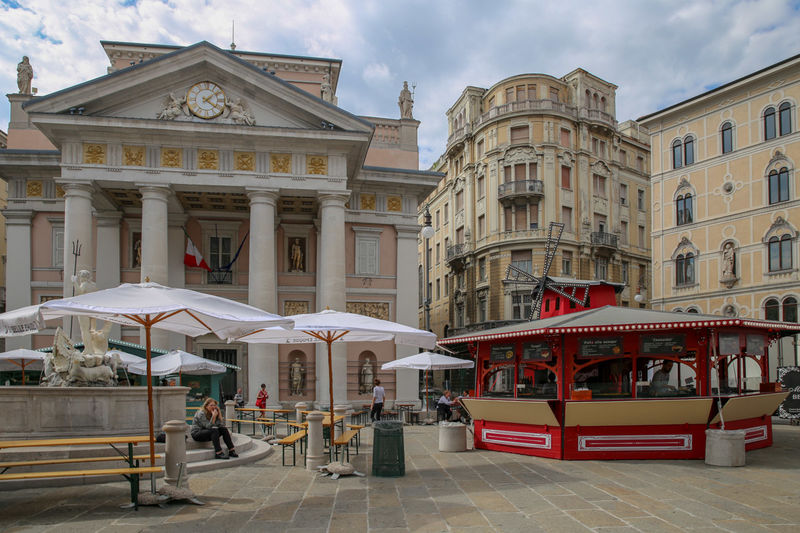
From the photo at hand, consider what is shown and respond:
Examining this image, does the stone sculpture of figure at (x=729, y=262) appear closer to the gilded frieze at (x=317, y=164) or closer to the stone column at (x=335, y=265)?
the stone column at (x=335, y=265)

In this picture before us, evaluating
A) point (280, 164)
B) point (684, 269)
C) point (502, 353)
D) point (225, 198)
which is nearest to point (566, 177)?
point (684, 269)

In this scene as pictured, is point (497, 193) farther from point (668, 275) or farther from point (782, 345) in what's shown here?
point (782, 345)

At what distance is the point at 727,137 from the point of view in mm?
33219

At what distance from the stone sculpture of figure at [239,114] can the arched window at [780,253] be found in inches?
959

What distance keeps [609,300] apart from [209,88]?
1848 centimetres

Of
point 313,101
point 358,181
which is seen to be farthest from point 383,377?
point 313,101

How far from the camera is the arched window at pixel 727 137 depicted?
108 ft

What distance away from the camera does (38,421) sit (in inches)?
454

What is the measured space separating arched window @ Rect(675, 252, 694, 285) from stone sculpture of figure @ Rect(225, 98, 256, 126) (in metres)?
23.4

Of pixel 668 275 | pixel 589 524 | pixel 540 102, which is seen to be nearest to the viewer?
pixel 589 524

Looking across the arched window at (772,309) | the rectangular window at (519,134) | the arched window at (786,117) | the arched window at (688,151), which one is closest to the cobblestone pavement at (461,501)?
the arched window at (772,309)

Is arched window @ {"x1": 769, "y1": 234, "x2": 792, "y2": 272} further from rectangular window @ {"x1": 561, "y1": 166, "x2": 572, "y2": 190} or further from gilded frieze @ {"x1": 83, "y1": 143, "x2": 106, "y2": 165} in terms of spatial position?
gilded frieze @ {"x1": 83, "y1": 143, "x2": 106, "y2": 165}

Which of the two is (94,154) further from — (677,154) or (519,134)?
(677,154)

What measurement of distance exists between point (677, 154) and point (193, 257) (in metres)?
26.0
